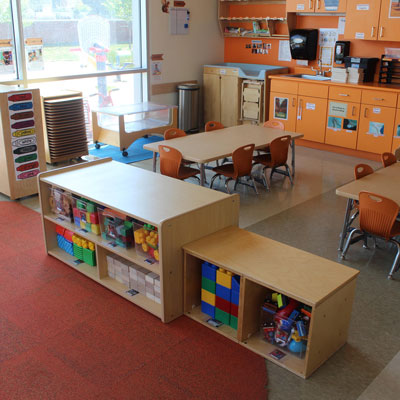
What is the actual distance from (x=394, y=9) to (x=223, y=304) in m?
5.56

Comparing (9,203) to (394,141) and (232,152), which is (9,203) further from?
(394,141)

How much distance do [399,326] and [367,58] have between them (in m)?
5.16

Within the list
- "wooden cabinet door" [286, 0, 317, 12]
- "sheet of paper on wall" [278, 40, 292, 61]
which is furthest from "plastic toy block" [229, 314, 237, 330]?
"sheet of paper on wall" [278, 40, 292, 61]

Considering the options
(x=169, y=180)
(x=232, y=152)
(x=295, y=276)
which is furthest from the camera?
(x=232, y=152)

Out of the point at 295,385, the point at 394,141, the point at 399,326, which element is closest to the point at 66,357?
the point at 295,385

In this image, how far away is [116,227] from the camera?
3805 mm

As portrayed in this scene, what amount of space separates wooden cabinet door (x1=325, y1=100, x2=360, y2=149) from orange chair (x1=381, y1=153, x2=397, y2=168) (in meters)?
2.51

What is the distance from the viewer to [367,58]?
7.53 metres

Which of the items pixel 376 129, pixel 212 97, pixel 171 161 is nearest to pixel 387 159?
pixel 171 161

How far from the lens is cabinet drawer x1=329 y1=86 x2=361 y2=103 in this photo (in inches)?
291

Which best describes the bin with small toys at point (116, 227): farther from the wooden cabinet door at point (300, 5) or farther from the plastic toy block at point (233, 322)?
the wooden cabinet door at point (300, 5)

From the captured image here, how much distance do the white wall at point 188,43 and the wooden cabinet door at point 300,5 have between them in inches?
67.4

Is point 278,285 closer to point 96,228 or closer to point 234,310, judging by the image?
point 234,310

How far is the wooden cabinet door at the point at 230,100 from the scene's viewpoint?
29.1 ft
